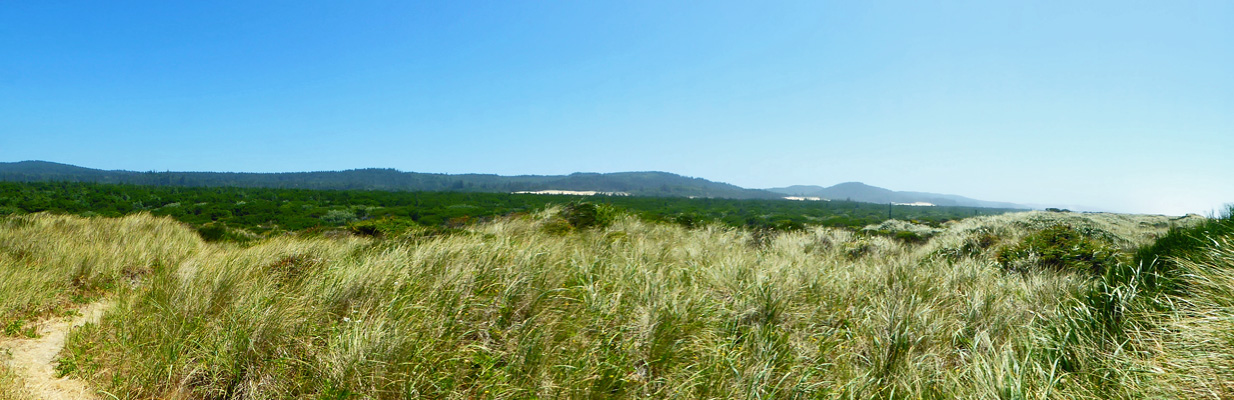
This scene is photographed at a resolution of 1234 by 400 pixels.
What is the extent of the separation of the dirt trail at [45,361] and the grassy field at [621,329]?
12 cm

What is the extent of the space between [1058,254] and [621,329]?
789 cm

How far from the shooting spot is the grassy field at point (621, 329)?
10.1 feet

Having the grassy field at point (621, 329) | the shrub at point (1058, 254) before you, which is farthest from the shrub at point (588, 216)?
the shrub at point (1058, 254)

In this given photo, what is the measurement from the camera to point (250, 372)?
3223 mm

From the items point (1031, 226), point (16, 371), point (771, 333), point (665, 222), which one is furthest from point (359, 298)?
point (1031, 226)

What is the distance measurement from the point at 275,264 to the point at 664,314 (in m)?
4.74

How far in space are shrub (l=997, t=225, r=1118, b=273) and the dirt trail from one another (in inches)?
417

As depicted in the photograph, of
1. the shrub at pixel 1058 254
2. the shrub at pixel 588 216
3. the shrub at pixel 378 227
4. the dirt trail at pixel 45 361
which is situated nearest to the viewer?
the dirt trail at pixel 45 361

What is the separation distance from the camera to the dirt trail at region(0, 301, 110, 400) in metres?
3.38

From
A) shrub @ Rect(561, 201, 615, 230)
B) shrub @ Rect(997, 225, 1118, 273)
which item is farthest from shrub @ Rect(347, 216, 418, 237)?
shrub @ Rect(997, 225, 1118, 273)

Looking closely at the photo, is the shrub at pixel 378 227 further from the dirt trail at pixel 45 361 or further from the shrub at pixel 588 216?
the dirt trail at pixel 45 361

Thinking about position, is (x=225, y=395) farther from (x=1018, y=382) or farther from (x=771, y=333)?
(x=1018, y=382)

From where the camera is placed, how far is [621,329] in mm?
3914

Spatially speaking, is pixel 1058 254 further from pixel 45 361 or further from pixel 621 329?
pixel 45 361
